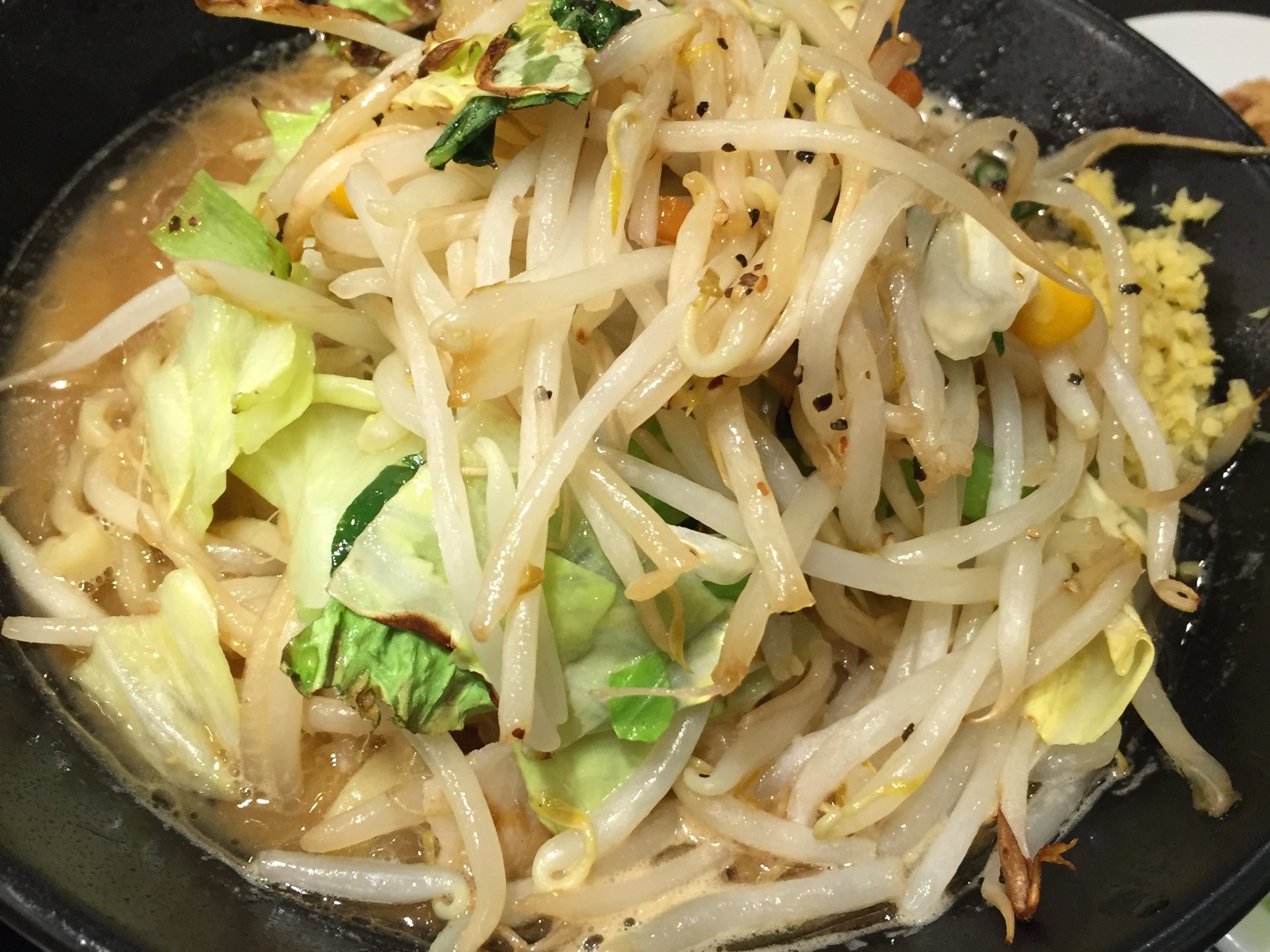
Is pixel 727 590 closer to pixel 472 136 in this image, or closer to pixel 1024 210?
pixel 472 136

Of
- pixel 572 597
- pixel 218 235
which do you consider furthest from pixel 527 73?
pixel 572 597

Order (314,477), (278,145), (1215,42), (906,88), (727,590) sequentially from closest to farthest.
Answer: (727,590)
(314,477)
(906,88)
(278,145)
(1215,42)

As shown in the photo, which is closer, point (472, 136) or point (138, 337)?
point (472, 136)

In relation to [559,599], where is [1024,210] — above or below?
above

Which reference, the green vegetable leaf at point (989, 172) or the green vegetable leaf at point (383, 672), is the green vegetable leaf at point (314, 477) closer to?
the green vegetable leaf at point (383, 672)

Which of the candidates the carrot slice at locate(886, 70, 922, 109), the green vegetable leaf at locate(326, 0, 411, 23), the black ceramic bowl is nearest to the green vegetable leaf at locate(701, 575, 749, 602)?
the black ceramic bowl

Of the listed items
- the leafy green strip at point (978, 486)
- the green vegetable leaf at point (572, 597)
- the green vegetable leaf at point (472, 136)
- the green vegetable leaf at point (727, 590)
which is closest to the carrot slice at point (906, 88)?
the leafy green strip at point (978, 486)

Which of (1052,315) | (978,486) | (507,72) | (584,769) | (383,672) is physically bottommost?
(584,769)

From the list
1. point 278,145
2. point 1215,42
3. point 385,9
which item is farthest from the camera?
point 1215,42
